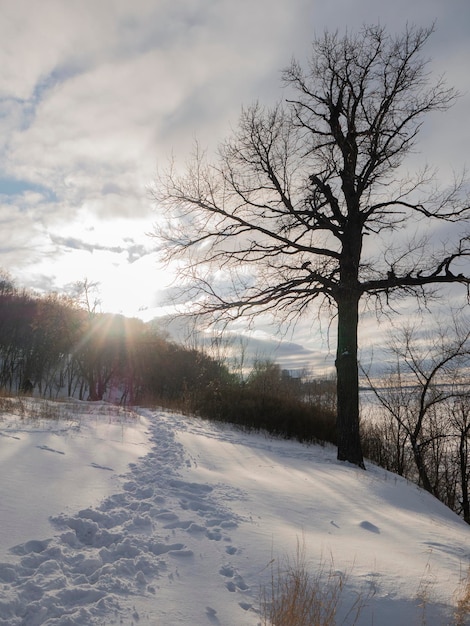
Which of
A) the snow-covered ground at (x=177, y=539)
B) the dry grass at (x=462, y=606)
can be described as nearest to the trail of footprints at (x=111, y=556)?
the snow-covered ground at (x=177, y=539)

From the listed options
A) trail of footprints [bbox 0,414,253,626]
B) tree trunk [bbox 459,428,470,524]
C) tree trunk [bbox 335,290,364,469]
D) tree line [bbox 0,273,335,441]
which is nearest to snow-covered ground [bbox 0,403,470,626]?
trail of footprints [bbox 0,414,253,626]

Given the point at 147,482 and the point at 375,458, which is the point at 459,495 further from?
the point at 147,482

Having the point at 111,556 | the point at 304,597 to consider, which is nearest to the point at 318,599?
the point at 304,597

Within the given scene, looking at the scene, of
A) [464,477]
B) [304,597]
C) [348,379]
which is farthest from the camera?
[464,477]

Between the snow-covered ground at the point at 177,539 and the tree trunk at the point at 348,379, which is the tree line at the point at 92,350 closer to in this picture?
the tree trunk at the point at 348,379

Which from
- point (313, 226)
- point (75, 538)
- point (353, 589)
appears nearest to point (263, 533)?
point (353, 589)

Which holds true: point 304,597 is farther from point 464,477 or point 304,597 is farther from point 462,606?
point 464,477

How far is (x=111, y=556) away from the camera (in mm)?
3107

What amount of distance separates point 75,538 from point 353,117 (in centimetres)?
1097

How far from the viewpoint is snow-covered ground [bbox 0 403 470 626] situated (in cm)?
253

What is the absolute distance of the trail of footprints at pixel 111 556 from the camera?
2.38 meters

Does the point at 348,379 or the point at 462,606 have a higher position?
the point at 348,379

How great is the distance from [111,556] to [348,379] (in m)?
8.01

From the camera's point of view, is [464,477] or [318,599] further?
[464,477]
